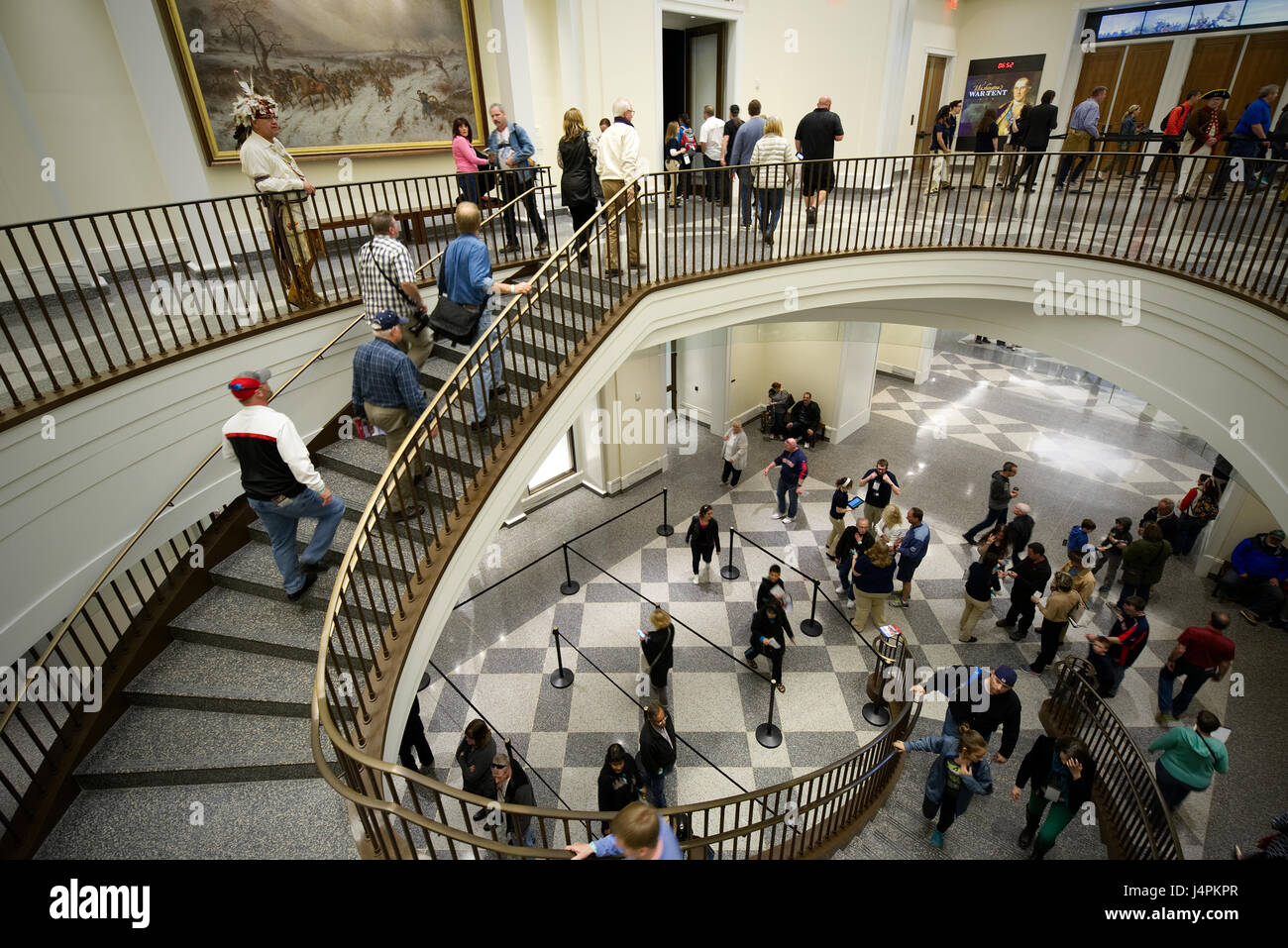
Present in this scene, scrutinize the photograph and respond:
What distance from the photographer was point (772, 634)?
6.68m

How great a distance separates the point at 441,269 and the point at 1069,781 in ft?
20.8

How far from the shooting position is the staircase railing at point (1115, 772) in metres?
4.33

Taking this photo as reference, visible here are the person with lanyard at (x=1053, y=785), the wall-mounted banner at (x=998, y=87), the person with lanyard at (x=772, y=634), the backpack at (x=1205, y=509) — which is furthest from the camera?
the wall-mounted banner at (x=998, y=87)

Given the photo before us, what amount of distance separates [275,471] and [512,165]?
569 centimetres

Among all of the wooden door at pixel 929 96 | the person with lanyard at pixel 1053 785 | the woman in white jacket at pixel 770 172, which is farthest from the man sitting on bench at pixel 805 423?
the person with lanyard at pixel 1053 785

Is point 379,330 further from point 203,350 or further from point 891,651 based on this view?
Result: point 891,651

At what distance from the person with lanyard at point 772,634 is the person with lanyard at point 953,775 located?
1610 millimetres

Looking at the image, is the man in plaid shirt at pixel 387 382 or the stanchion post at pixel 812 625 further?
the stanchion post at pixel 812 625

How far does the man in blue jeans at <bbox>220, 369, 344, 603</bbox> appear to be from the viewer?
11.3 ft

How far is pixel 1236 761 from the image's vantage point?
5.82 metres

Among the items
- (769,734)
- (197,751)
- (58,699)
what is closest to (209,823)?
(197,751)

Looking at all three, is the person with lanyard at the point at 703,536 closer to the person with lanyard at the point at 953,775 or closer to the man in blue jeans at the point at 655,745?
the man in blue jeans at the point at 655,745

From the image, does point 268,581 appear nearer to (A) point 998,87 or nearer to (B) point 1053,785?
(B) point 1053,785
